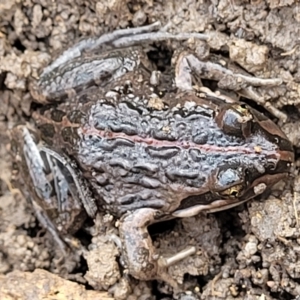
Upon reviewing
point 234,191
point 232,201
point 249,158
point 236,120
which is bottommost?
point 232,201

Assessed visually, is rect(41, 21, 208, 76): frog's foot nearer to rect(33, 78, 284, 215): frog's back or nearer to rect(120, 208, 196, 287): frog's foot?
rect(33, 78, 284, 215): frog's back

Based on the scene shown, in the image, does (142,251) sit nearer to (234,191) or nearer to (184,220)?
(184,220)

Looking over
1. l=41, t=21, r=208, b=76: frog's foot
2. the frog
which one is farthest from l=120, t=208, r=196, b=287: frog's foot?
l=41, t=21, r=208, b=76: frog's foot

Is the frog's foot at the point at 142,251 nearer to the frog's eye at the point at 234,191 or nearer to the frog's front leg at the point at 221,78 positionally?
the frog's eye at the point at 234,191

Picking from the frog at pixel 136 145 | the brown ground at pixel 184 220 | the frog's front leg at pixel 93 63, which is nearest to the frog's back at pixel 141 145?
the frog at pixel 136 145

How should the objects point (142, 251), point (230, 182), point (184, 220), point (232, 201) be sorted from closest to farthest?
1. point (230, 182)
2. point (232, 201)
3. point (142, 251)
4. point (184, 220)

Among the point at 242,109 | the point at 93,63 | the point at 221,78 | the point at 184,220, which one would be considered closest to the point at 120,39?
the point at 93,63

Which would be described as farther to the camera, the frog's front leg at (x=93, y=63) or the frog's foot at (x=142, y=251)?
the frog's front leg at (x=93, y=63)
